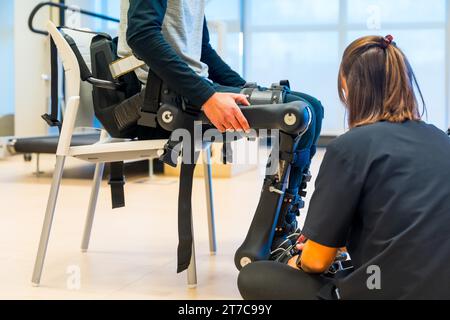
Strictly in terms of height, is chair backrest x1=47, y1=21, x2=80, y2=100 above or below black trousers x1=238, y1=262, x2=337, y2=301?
above

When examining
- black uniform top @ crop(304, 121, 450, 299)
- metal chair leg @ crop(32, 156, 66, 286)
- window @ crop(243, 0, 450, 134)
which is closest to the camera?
black uniform top @ crop(304, 121, 450, 299)

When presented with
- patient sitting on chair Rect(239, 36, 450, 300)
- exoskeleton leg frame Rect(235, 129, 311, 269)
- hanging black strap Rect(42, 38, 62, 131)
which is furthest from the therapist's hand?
hanging black strap Rect(42, 38, 62, 131)

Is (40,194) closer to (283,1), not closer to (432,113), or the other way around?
(283,1)

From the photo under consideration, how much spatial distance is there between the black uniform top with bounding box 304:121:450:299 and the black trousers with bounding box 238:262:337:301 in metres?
0.11

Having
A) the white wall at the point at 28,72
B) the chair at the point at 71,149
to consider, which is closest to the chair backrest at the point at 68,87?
the chair at the point at 71,149

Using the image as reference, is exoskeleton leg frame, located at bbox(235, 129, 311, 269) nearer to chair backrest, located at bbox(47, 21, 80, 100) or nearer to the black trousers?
the black trousers

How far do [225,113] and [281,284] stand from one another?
0.43m

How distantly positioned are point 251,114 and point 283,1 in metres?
5.92

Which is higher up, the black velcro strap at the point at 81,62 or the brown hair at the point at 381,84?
the black velcro strap at the point at 81,62

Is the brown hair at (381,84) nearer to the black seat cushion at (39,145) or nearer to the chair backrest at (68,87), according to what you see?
the chair backrest at (68,87)

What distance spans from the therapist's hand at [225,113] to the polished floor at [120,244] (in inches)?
17.2

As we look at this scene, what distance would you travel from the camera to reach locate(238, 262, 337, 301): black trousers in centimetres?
115

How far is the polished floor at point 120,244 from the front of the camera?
5.16ft

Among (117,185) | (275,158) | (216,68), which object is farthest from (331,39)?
(275,158)
